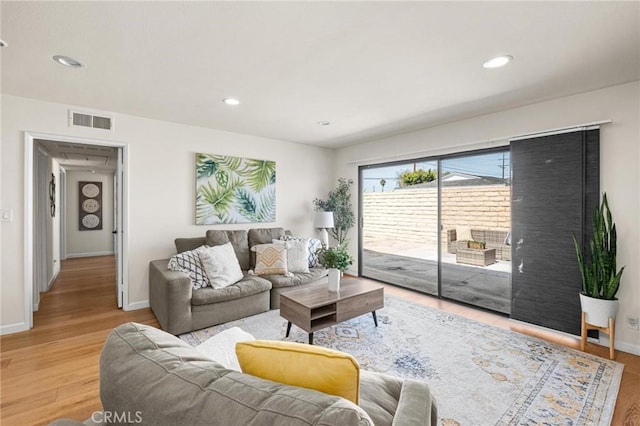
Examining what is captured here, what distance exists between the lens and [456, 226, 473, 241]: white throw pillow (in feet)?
12.8

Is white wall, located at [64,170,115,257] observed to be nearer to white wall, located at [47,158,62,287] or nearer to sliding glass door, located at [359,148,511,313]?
white wall, located at [47,158,62,287]

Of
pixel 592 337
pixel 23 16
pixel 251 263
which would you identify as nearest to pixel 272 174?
pixel 251 263

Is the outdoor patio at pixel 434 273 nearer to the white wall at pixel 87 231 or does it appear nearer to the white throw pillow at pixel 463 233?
the white throw pillow at pixel 463 233

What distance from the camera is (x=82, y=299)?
4.07m

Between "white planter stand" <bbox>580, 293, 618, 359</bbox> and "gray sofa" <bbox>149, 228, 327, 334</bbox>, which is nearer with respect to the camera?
"white planter stand" <bbox>580, 293, 618, 359</bbox>

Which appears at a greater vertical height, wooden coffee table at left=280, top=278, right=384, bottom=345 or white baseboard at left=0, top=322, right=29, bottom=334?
wooden coffee table at left=280, top=278, right=384, bottom=345

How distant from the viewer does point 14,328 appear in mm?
3035

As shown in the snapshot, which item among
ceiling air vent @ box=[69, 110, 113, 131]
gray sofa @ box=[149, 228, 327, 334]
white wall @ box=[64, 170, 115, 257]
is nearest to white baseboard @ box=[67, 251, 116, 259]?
white wall @ box=[64, 170, 115, 257]

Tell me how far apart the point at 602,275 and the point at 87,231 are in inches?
383

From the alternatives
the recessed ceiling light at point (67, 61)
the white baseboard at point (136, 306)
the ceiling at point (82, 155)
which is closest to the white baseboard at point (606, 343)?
the white baseboard at point (136, 306)

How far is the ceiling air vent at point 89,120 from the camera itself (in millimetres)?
3270

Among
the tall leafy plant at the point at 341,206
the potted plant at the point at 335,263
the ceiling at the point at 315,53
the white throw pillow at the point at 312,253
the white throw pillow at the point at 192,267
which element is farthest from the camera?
the tall leafy plant at the point at 341,206

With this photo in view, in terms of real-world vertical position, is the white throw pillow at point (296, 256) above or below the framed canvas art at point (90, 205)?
below

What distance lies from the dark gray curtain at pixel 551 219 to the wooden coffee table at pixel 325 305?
1.64m
